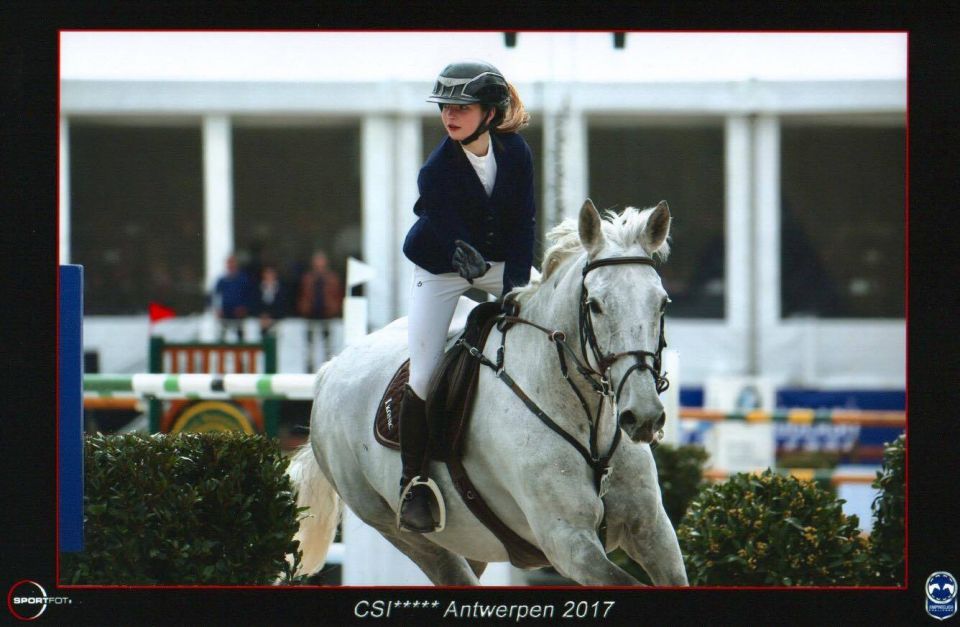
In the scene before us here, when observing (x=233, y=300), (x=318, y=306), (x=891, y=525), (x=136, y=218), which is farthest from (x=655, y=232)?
(x=136, y=218)

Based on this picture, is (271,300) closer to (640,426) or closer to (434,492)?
(434,492)

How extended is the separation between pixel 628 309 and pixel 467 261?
0.73m

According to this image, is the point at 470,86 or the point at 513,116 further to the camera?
the point at 513,116

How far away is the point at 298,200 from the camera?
1230 cm

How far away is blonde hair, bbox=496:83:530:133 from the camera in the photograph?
4336 mm

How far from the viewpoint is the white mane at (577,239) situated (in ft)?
12.8

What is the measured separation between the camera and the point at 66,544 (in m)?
4.20

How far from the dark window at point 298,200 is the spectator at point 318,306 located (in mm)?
661

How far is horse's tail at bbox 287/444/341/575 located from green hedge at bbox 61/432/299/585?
820 millimetres
